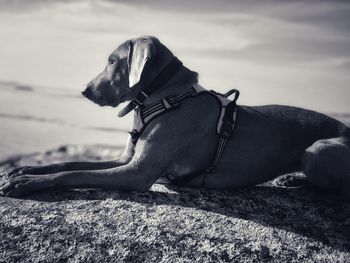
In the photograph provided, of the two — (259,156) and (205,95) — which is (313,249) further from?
(205,95)

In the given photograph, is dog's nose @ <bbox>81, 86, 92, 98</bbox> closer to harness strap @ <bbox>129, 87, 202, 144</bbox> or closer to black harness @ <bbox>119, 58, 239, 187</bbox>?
black harness @ <bbox>119, 58, 239, 187</bbox>

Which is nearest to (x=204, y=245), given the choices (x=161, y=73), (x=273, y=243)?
(x=273, y=243)

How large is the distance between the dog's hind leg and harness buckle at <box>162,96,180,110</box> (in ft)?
3.70

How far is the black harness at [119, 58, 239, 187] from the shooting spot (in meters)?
3.47

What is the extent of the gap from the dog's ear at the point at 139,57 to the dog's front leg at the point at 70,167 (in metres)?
0.66

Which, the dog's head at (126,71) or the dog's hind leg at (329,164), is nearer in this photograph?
the dog's hind leg at (329,164)

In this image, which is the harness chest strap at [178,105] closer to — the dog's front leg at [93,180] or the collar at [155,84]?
the collar at [155,84]

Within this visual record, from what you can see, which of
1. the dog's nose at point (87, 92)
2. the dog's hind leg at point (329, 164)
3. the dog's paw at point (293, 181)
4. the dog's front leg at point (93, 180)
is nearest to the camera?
the dog's front leg at point (93, 180)

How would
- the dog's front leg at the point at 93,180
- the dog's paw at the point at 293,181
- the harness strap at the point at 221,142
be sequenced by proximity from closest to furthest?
the dog's front leg at the point at 93,180, the harness strap at the point at 221,142, the dog's paw at the point at 293,181

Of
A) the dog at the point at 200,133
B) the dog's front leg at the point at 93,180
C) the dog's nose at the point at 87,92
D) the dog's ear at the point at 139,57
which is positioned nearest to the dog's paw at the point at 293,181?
the dog at the point at 200,133

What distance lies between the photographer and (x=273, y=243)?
9.54ft

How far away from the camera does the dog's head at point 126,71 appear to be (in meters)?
3.55

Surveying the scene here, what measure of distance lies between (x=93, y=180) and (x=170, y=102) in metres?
0.86

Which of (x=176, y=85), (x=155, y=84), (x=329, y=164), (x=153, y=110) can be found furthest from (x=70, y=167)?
(x=329, y=164)
